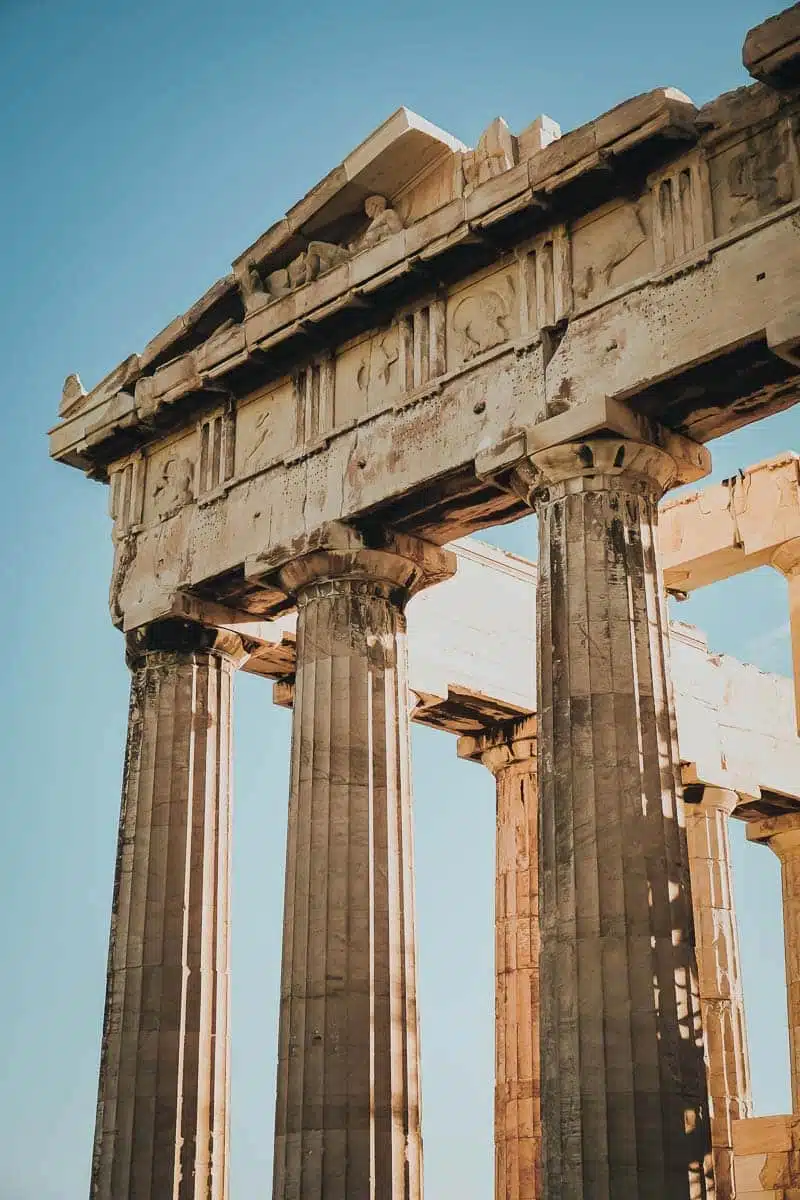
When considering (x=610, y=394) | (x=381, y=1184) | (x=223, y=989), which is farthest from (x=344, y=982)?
(x=610, y=394)

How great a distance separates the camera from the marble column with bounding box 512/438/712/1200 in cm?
1919

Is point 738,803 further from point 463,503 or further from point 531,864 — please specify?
point 463,503

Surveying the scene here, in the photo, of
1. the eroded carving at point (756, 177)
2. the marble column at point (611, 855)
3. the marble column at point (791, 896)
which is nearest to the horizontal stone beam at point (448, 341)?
the eroded carving at point (756, 177)

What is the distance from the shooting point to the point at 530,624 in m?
33.6

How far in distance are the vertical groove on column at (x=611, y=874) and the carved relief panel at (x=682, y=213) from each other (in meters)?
2.59

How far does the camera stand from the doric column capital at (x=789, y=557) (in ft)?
97.9

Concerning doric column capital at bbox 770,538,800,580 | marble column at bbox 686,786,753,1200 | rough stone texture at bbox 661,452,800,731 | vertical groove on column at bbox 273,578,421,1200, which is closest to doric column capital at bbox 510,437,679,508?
vertical groove on column at bbox 273,578,421,1200

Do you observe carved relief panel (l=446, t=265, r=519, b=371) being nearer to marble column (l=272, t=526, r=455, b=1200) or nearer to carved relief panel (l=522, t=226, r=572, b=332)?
carved relief panel (l=522, t=226, r=572, b=332)

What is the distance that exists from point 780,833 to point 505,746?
7.45 m

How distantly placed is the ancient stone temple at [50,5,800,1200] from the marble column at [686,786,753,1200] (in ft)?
0.37

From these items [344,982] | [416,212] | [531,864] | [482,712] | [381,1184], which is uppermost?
[416,212]

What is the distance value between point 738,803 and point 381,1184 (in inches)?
584

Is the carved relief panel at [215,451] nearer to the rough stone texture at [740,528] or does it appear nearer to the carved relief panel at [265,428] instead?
the carved relief panel at [265,428]

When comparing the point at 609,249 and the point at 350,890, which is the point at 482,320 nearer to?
the point at 609,249
